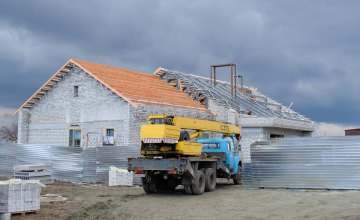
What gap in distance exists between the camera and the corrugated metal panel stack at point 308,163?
60.6ft

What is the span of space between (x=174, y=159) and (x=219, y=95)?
62.5ft

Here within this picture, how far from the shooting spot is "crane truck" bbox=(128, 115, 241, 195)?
17.9m

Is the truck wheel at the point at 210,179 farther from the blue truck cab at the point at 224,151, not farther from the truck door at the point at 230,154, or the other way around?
the truck door at the point at 230,154

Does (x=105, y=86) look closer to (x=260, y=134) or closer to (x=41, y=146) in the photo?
(x=41, y=146)

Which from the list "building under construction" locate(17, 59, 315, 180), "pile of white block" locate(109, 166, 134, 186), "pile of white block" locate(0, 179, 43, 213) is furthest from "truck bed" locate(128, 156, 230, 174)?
"building under construction" locate(17, 59, 315, 180)

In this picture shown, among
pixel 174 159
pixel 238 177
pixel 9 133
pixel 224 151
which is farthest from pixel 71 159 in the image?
pixel 9 133

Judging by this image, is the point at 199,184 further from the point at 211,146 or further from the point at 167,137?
the point at 211,146

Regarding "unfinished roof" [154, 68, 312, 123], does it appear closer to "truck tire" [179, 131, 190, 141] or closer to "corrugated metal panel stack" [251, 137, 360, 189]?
"corrugated metal panel stack" [251, 137, 360, 189]

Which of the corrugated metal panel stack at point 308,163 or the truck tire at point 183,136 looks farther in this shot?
the truck tire at point 183,136

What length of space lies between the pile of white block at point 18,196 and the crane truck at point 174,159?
5123 millimetres

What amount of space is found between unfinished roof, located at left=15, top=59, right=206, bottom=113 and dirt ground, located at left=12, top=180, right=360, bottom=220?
36.5 feet

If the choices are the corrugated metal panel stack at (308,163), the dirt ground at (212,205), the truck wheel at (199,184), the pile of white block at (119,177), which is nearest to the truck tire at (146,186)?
the dirt ground at (212,205)

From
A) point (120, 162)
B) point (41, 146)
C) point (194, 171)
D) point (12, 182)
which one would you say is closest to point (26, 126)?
point (41, 146)

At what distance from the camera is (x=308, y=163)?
1938 cm
